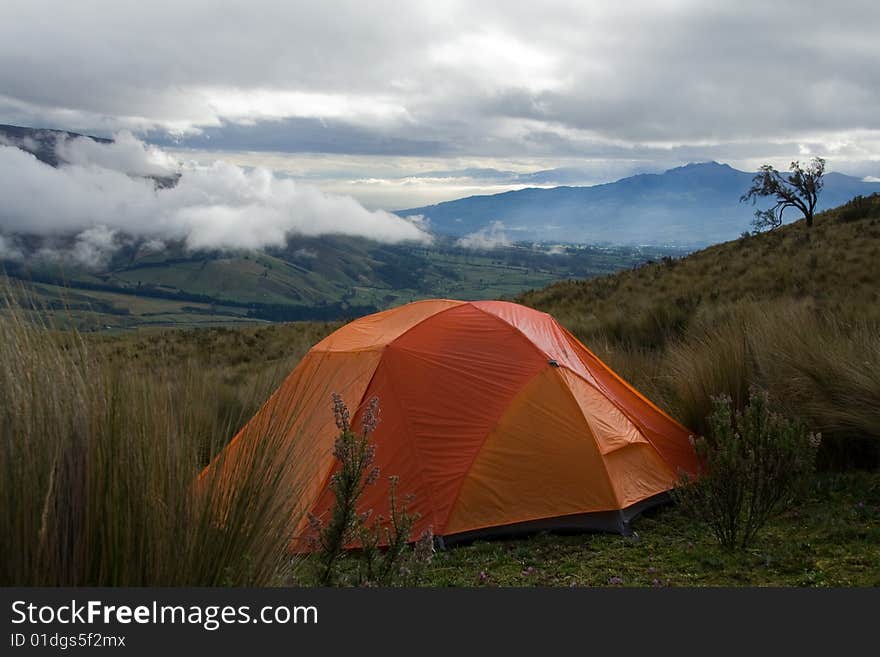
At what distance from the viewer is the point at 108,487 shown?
2.70m

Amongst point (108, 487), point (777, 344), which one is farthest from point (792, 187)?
point (108, 487)

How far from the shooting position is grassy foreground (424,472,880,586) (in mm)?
4934

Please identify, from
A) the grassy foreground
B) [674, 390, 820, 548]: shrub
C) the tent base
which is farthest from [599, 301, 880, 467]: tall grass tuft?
the tent base

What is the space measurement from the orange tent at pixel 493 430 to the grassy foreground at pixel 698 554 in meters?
0.27

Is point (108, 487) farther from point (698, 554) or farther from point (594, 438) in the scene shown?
point (594, 438)

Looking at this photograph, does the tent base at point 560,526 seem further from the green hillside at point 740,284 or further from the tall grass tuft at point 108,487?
the green hillside at point 740,284

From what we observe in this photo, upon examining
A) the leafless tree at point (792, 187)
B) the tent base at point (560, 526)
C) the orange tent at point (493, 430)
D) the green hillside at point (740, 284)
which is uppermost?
the leafless tree at point (792, 187)

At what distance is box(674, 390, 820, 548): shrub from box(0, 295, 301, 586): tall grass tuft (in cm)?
348

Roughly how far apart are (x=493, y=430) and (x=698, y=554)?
213 centimetres

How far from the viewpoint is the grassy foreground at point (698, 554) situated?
194 inches

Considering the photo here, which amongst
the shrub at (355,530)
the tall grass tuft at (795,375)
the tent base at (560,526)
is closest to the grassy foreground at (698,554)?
the tent base at (560,526)

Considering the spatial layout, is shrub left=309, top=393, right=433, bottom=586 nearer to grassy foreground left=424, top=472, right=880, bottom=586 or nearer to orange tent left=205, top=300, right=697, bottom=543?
grassy foreground left=424, top=472, right=880, bottom=586

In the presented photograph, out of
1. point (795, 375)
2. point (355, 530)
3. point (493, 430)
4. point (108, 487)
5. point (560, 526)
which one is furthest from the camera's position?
point (795, 375)

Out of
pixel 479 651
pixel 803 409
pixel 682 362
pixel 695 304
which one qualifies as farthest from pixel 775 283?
pixel 479 651
